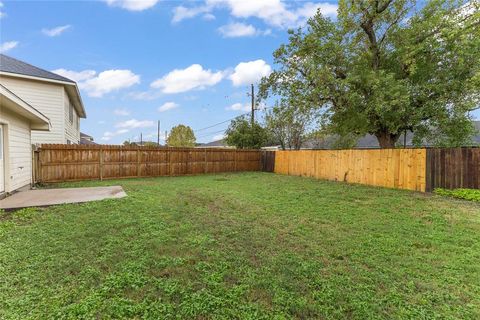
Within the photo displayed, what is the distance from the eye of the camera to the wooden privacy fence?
7902 mm

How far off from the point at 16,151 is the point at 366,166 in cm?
1194

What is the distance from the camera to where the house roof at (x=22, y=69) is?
395 inches

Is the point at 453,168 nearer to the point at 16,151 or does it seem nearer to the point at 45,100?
the point at 16,151

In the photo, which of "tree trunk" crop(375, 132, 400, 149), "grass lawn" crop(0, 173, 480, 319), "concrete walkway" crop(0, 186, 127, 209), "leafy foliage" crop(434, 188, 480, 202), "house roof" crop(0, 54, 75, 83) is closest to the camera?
"grass lawn" crop(0, 173, 480, 319)

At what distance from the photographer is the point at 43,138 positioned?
11.2 meters

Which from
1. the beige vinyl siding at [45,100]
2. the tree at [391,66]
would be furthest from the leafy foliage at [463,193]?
the beige vinyl siding at [45,100]

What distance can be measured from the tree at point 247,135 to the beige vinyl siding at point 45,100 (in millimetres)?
10743

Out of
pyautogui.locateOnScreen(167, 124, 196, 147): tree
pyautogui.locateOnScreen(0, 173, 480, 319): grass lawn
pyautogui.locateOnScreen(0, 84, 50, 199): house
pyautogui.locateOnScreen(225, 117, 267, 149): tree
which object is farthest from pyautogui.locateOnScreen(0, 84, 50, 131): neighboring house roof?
pyautogui.locateOnScreen(167, 124, 196, 147): tree

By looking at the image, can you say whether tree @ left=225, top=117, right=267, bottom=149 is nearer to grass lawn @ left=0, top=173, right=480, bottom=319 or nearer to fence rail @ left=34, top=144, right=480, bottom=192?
fence rail @ left=34, top=144, right=480, bottom=192

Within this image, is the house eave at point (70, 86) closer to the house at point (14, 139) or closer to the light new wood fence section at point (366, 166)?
the house at point (14, 139)

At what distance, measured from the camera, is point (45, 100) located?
11078mm

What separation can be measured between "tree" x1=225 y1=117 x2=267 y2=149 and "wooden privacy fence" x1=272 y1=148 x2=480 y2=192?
18.1 ft

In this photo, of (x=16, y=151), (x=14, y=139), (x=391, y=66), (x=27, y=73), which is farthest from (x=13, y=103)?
(x=391, y=66)

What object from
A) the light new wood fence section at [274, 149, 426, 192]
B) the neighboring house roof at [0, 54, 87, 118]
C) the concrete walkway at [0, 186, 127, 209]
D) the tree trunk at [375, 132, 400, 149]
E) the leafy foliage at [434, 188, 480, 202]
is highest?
the neighboring house roof at [0, 54, 87, 118]
